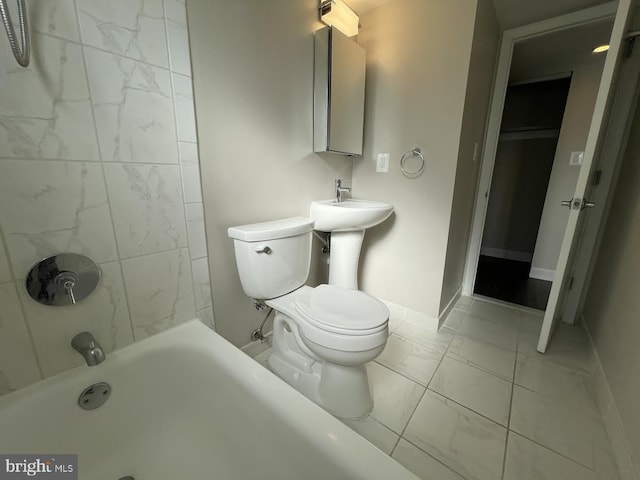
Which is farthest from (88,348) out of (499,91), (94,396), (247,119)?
(499,91)

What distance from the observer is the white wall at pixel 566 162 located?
2.18 meters

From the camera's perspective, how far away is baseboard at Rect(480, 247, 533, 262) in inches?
127

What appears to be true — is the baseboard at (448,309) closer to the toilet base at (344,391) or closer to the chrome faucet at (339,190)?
the toilet base at (344,391)

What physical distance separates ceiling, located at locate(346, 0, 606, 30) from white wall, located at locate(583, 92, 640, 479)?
2.45 ft

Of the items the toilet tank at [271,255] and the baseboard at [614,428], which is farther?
the toilet tank at [271,255]

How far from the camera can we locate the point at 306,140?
150 centimetres

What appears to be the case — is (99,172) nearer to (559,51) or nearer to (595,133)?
(595,133)

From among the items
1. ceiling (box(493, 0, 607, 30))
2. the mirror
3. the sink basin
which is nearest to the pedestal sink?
the sink basin

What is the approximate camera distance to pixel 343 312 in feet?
3.57

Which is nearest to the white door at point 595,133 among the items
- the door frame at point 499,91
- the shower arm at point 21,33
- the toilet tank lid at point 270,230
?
the door frame at point 499,91

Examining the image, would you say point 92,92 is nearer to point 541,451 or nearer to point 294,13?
point 294,13

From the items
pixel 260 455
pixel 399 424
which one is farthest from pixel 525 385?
pixel 260 455

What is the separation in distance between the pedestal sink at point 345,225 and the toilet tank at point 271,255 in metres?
0.17

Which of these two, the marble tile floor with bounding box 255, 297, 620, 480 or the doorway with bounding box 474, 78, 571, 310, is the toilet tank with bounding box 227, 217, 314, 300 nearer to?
the marble tile floor with bounding box 255, 297, 620, 480
